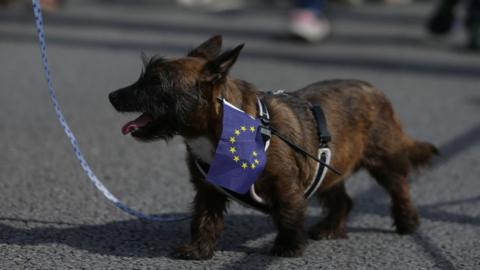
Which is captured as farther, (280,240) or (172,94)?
(280,240)

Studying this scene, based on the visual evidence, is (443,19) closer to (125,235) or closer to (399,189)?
(399,189)

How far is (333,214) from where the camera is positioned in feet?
16.5

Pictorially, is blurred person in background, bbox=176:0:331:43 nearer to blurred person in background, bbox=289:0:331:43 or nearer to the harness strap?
blurred person in background, bbox=289:0:331:43

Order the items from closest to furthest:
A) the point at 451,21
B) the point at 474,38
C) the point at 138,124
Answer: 1. the point at 138,124
2. the point at 474,38
3. the point at 451,21

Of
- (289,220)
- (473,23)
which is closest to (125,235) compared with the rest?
(289,220)

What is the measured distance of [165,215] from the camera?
5.27m

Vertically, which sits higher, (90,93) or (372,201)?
(90,93)

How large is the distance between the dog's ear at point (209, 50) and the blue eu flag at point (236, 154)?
349 millimetres

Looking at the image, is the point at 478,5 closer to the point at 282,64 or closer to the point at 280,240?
the point at 282,64

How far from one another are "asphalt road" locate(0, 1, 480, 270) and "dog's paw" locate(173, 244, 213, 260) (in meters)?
0.04

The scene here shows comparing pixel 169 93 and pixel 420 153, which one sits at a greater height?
pixel 169 93

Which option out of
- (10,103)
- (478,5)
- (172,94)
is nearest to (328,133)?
(172,94)

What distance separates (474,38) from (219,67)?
9.18m

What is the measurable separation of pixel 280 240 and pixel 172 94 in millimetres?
954
